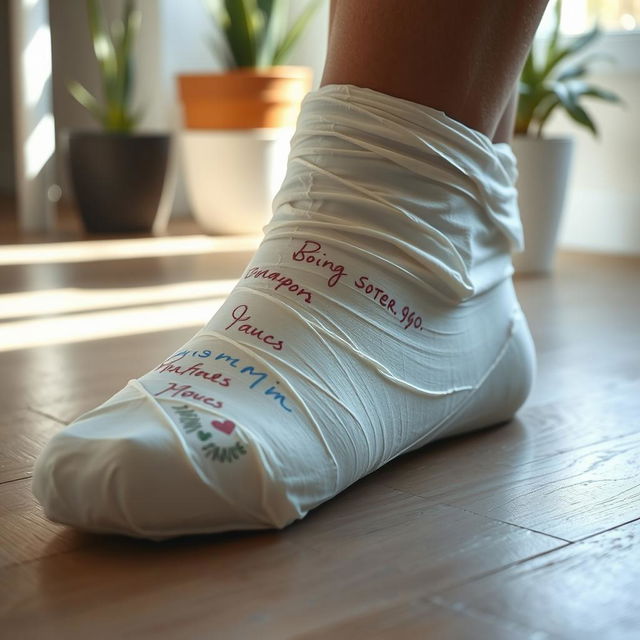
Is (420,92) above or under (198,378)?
above

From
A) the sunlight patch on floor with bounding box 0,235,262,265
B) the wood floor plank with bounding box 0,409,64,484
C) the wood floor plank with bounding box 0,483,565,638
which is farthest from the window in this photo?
the wood floor plank with bounding box 0,483,565,638

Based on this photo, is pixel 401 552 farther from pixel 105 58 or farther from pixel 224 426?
pixel 105 58

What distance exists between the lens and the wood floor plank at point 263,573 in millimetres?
490

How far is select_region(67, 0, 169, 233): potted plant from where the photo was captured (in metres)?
2.41

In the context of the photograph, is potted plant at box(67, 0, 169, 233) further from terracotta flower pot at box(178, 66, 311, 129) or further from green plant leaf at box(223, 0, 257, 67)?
green plant leaf at box(223, 0, 257, 67)

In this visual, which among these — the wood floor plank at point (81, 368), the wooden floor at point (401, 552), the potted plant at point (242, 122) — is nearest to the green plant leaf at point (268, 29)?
the potted plant at point (242, 122)

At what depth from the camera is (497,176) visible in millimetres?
809

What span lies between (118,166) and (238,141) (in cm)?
30

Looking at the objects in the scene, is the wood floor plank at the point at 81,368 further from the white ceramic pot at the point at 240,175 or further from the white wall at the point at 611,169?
the white wall at the point at 611,169

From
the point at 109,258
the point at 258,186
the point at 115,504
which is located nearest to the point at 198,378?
the point at 115,504

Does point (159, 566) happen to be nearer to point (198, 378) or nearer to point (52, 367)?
point (198, 378)

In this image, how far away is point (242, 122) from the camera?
238 cm

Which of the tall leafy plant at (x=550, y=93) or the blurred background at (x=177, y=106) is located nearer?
the tall leafy plant at (x=550, y=93)

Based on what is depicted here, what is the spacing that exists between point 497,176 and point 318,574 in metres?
0.39
